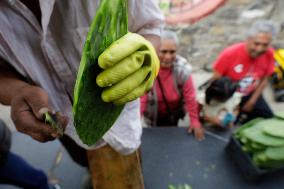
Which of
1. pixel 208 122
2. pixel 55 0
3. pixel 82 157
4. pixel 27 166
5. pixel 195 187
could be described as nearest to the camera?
pixel 55 0

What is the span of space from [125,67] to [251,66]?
1.79 m

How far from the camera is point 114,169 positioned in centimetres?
112

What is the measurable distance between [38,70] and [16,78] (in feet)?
0.27

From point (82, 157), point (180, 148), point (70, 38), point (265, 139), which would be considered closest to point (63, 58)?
point (70, 38)

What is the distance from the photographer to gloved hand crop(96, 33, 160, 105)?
Answer: 48 centimetres

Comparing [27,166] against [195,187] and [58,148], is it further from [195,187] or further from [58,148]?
[195,187]

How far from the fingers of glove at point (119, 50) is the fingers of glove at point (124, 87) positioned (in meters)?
0.05

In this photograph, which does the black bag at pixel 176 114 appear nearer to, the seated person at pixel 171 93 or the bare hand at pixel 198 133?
the seated person at pixel 171 93

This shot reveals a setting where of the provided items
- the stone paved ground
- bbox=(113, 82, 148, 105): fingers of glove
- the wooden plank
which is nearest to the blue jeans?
the wooden plank

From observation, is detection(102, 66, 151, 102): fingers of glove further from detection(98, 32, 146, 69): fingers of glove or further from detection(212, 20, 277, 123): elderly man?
detection(212, 20, 277, 123): elderly man

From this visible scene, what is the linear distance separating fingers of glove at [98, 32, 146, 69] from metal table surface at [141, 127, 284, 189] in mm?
1323

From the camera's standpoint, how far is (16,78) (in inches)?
34.1

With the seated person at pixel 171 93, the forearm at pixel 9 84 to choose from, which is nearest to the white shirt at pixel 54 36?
the forearm at pixel 9 84

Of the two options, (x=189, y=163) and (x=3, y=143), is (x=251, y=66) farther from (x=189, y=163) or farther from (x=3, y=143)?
(x=3, y=143)
